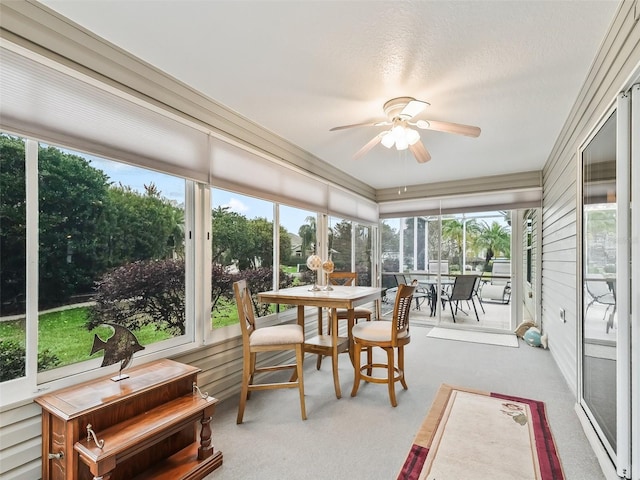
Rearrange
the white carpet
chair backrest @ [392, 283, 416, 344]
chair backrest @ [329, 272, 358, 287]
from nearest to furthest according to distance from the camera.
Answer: chair backrest @ [392, 283, 416, 344], chair backrest @ [329, 272, 358, 287], the white carpet

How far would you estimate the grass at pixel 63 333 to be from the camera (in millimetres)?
1678

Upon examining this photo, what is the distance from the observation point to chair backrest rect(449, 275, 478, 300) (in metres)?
5.61

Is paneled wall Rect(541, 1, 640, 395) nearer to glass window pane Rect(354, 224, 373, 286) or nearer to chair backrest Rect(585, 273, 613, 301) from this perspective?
chair backrest Rect(585, 273, 613, 301)

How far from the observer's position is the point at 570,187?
9.82 feet

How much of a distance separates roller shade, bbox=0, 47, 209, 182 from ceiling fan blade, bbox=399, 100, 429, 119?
1.62 meters

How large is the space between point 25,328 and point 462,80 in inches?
124

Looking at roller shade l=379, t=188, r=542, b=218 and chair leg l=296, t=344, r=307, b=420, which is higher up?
roller shade l=379, t=188, r=542, b=218

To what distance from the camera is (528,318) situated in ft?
17.5

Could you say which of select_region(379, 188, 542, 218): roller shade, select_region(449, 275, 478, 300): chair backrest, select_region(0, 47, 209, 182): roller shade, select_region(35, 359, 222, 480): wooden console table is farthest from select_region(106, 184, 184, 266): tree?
select_region(449, 275, 478, 300): chair backrest

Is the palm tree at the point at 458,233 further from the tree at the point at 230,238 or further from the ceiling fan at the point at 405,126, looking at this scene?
the tree at the point at 230,238

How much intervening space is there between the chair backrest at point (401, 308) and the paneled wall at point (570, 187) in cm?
135

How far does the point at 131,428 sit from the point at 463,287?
530 cm

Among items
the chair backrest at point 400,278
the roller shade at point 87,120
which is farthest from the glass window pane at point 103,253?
the chair backrest at point 400,278

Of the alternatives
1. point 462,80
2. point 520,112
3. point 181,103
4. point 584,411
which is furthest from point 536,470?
point 181,103
